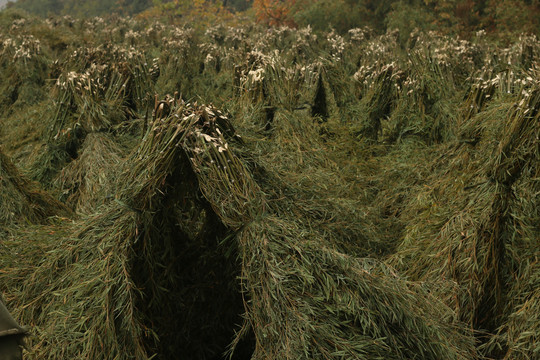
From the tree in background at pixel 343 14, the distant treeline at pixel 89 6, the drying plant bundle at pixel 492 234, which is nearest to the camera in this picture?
the drying plant bundle at pixel 492 234

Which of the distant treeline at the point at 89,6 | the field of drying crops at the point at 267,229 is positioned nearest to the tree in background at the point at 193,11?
the distant treeline at the point at 89,6

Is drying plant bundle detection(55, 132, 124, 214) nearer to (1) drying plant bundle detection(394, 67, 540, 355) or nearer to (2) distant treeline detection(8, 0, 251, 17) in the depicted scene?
(1) drying plant bundle detection(394, 67, 540, 355)

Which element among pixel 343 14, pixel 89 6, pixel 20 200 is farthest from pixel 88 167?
pixel 89 6

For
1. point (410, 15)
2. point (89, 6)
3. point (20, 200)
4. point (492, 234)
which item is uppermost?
point (20, 200)

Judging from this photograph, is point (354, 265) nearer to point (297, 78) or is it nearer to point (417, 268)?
point (417, 268)

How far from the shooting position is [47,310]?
319 centimetres

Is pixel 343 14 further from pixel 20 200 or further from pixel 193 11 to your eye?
pixel 20 200

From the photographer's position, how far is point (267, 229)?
3.06 metres

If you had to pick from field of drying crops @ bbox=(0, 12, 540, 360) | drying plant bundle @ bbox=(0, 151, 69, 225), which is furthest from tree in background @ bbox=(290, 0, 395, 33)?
drying plant bundle @ bbox=(0, 151, 69, 225)

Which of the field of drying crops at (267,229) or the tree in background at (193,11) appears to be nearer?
the field of drying crops at (267,229)

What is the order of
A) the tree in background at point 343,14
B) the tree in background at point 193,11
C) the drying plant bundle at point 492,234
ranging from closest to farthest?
the drying plant bundle at point 492,234, the tree in background at point 343,14, the tree in background at point 193,11

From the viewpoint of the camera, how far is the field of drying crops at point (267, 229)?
2.91 meters

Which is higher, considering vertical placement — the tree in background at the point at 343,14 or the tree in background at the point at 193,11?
the tree in background at the point at 343,14

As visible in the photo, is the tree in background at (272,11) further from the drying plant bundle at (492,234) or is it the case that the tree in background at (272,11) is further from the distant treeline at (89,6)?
the drying plant bundle at (492,234)
